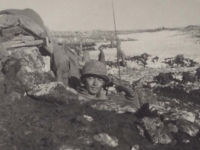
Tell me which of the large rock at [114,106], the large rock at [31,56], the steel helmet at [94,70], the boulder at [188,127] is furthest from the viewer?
the large rock at [31,56]

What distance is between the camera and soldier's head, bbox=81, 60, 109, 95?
4.26 meters

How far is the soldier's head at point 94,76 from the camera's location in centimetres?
426

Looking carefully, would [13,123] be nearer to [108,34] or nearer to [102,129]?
[102,129]

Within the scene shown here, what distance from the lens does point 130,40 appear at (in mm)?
12250

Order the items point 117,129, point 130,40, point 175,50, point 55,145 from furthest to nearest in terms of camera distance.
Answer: point 130,40, point 175,50, point 117,129, point 55,145

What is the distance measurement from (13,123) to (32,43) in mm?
3012

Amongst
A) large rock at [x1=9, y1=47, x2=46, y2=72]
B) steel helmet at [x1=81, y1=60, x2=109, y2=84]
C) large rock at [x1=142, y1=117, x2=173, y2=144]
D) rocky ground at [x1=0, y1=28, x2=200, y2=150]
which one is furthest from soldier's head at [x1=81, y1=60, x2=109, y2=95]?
large rock at [x1=9, y1=47, x2=46, y2=72]

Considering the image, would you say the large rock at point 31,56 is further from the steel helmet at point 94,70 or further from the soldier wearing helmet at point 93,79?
the steel helmet at point 94,70

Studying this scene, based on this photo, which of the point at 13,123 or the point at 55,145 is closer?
the point at 55,145

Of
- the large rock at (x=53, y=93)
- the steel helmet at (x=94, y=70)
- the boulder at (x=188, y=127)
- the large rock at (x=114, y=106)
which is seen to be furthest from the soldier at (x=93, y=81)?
the boulder at (x=188, y=127)

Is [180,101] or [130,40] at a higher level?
[130,40]

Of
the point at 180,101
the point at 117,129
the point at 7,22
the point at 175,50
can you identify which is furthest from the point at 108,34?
the point at 117,129

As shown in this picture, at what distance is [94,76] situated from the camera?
4336mm

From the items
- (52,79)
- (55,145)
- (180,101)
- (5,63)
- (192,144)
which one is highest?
(5,63)
